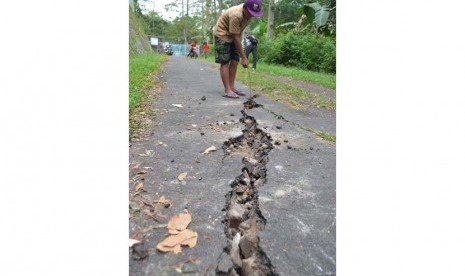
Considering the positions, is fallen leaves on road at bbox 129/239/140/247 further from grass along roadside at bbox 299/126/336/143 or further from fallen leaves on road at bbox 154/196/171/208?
grass along roadside at bbox 299/126/336/143

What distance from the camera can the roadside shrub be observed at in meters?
11.2

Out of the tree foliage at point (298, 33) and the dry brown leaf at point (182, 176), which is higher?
the tree foliage at point (298, 33)

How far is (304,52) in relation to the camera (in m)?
12.4

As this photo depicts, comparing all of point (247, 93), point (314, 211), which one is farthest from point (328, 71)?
point (314, 211)

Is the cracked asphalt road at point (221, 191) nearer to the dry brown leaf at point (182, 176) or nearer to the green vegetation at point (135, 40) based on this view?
the dry brown leaf at point (182, 176)

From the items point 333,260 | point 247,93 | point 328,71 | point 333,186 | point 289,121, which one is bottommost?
point 333,260

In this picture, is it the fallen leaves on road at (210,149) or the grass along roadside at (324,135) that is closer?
the fallen leaves on road at (210,149)

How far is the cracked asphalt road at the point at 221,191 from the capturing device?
3.63 ft

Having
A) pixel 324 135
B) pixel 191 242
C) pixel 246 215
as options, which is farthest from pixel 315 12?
pixel 191 242

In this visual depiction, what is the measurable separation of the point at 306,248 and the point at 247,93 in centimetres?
350

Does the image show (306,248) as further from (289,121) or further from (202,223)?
(289,121)

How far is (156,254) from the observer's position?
1.10 m

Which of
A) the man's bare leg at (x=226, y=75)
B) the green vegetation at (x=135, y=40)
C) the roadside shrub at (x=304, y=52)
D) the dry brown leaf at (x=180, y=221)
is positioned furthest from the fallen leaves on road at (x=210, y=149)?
the roadside shrub at (x=304, y=52)

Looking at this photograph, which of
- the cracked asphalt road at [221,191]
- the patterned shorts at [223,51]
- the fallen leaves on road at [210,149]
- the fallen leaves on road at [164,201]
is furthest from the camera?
the patterned shorts at [223,51]
